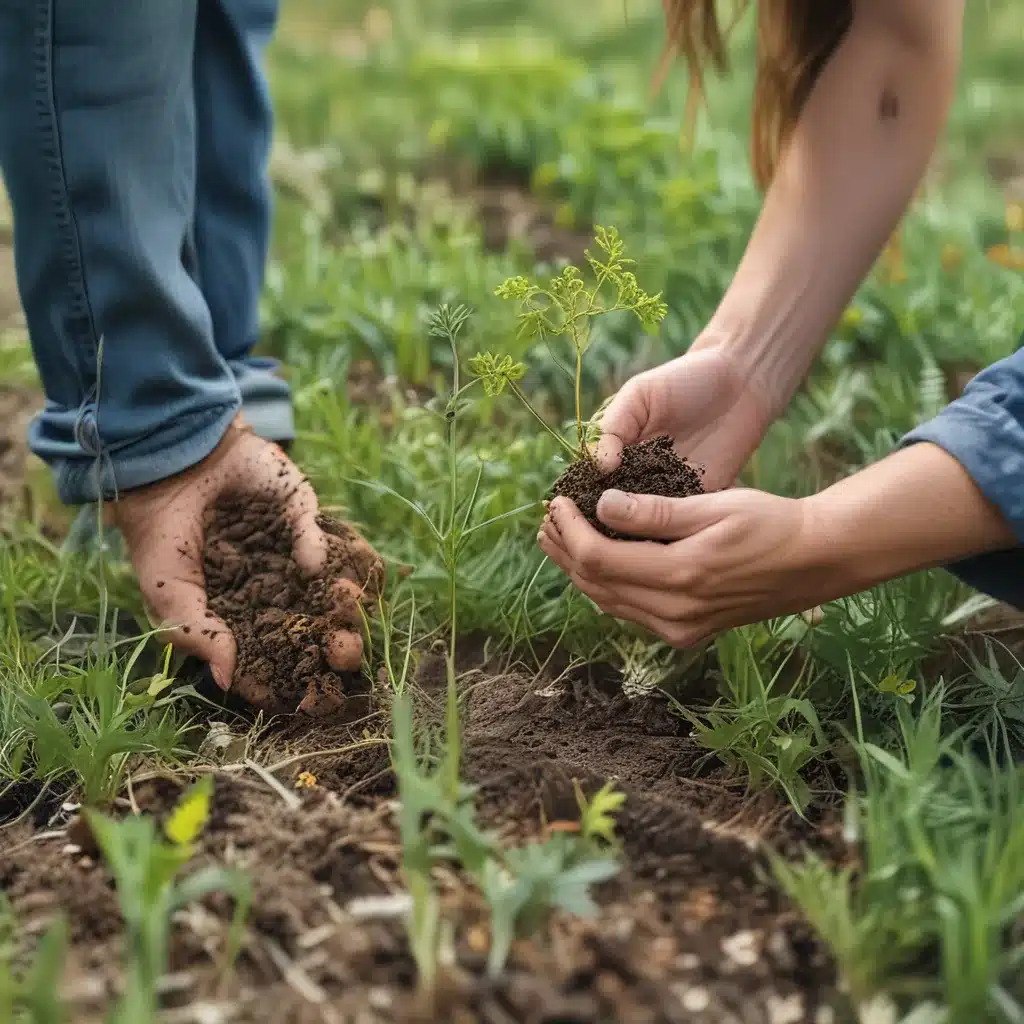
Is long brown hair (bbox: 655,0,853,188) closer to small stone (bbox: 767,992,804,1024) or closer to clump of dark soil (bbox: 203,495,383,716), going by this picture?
clump of dark soil (bbox: 203,495,383,716)

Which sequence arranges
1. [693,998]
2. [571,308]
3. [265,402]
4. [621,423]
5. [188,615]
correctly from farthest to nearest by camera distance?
[265,402], [188,615], [621,423], [571,308], [693,998]

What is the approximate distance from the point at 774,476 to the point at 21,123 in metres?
1.41

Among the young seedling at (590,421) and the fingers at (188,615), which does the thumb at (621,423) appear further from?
the fingers at (188,615)

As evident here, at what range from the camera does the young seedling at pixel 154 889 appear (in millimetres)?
1184

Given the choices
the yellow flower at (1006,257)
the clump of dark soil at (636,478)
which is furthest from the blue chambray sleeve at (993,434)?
the yellow flower at (1006,257)

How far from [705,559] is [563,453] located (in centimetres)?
61

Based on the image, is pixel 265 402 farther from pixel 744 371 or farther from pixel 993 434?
pixel 993 434

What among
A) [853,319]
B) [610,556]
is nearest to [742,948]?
[610,556]

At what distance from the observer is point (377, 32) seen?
5.34 metres

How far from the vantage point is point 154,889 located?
123 cm

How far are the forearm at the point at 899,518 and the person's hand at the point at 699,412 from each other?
0.34 metres

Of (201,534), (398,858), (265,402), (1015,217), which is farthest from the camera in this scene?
(1015,217)

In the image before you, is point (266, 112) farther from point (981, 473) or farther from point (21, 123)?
point (981, 473)

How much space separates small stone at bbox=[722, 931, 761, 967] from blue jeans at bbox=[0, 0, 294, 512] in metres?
1.09
